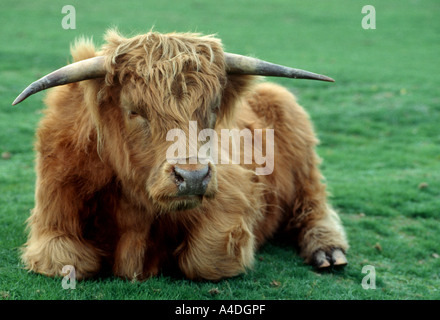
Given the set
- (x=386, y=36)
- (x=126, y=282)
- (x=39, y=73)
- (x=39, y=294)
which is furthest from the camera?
(x=386, y=36)

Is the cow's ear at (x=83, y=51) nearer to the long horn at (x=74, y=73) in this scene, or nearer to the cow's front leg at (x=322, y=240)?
the long horn at (x=74, y=73)

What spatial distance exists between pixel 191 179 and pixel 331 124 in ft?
24.5

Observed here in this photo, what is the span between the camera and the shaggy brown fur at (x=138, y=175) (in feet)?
10.9

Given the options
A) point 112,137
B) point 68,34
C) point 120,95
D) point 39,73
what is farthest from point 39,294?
point 68,34

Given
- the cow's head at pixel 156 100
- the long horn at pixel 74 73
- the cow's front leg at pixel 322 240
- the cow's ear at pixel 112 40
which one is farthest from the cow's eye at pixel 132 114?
the cow's front leg at pixel 322 240

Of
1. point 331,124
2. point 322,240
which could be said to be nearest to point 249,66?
point 322,240

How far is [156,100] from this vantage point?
3.29 metres

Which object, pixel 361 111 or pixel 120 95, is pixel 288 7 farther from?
pixel 120 95

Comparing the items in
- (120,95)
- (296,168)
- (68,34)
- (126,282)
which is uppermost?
(68,34)

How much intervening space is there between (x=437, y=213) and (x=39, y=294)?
4.34 metres

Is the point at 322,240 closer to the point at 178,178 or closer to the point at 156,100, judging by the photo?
the point at 178,178

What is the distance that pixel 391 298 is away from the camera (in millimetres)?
3988

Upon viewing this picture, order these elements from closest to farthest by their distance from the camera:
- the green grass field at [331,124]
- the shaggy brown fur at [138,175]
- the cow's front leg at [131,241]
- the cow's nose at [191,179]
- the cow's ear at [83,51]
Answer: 1. the cow's nose at [191,179]
2. the shaggy brown fur at [138,175]
3. the cow's front leg at [131,241]
4. the cow's ear at [83,51]
5. the green grass field at [331,124]

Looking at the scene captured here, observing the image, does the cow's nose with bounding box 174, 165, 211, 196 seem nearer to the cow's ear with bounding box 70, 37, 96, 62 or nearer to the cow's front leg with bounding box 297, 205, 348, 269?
the cow's ear with bounding box 70, 37, 96, 62
